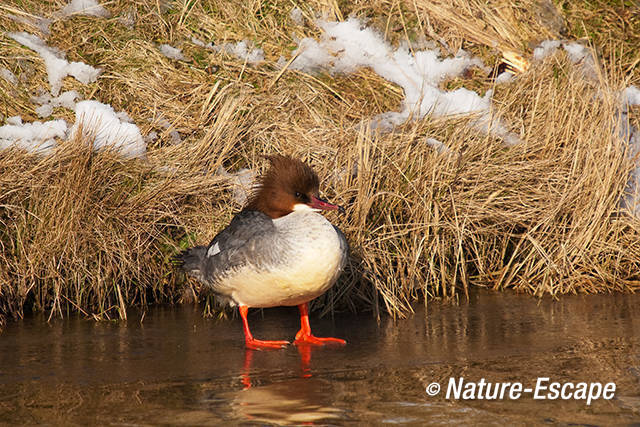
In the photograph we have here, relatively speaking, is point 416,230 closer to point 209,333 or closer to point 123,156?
point 209,333

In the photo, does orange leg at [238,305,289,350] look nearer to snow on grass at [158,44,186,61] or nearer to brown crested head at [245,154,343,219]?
brown crested head at [245,154,343,219]

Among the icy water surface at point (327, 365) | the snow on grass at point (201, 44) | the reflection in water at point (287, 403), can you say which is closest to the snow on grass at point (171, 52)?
the snow on grass at point (201, 44)

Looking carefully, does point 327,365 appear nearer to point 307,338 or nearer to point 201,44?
point 307,338

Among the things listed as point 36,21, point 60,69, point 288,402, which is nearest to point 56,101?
point 60,69

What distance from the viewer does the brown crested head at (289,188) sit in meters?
4.82

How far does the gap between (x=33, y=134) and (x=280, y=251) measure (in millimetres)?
2711

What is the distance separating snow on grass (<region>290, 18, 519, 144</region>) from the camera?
7078mm

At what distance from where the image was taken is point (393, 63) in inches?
302

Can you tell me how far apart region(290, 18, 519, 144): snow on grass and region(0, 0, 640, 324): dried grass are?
381 mm

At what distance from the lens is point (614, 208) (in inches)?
232

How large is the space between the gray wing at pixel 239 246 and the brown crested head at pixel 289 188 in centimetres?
10

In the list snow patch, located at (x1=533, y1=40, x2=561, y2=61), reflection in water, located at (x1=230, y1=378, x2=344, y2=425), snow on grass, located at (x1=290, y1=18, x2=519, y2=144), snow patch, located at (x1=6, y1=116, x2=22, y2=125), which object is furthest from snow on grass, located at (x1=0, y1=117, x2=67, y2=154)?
snow patch, located at (x1=533, y1=40, x2=561, y2=61)

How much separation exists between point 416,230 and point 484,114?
4.64ft

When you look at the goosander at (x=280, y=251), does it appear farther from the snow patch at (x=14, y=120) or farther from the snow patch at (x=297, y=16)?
the snow patch at (x=297, y=16)
